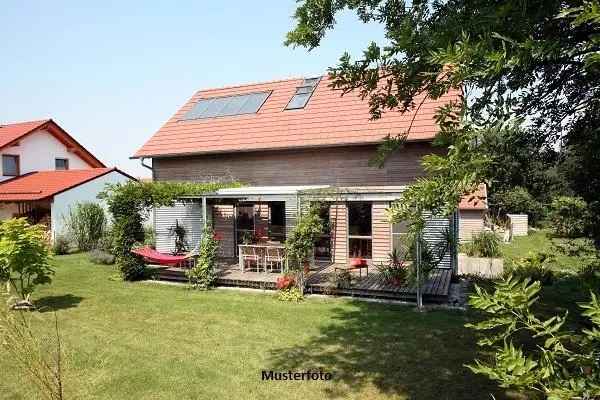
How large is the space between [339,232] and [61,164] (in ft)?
76.5

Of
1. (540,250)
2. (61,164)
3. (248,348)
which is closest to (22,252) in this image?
(248,348)

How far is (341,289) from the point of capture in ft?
37.2

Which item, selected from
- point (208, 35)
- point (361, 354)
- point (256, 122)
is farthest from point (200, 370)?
point (256, 122)

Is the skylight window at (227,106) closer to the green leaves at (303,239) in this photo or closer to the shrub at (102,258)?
the shrub at (102,258)

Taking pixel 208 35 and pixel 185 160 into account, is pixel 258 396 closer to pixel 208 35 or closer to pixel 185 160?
pixel 208 35

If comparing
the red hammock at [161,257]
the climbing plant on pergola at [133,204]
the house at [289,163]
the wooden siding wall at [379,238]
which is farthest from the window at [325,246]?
the red hammock at [161,257]

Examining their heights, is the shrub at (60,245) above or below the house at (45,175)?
below

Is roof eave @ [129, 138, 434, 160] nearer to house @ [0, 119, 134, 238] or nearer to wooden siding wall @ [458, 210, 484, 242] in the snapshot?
house @ [0, 119, 134, 238]

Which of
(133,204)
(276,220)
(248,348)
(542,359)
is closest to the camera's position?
(542,359)

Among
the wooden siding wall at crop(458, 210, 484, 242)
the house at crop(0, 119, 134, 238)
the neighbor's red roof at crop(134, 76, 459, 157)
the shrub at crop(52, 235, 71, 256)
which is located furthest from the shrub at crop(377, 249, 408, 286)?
the house at crop(0, 119, 134, 238)

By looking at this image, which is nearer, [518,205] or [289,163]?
[289,163]

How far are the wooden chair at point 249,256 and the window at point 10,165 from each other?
20062 mm

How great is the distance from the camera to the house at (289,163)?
13484 millimetres

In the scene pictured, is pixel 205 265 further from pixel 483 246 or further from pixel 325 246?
pixel 483 246
